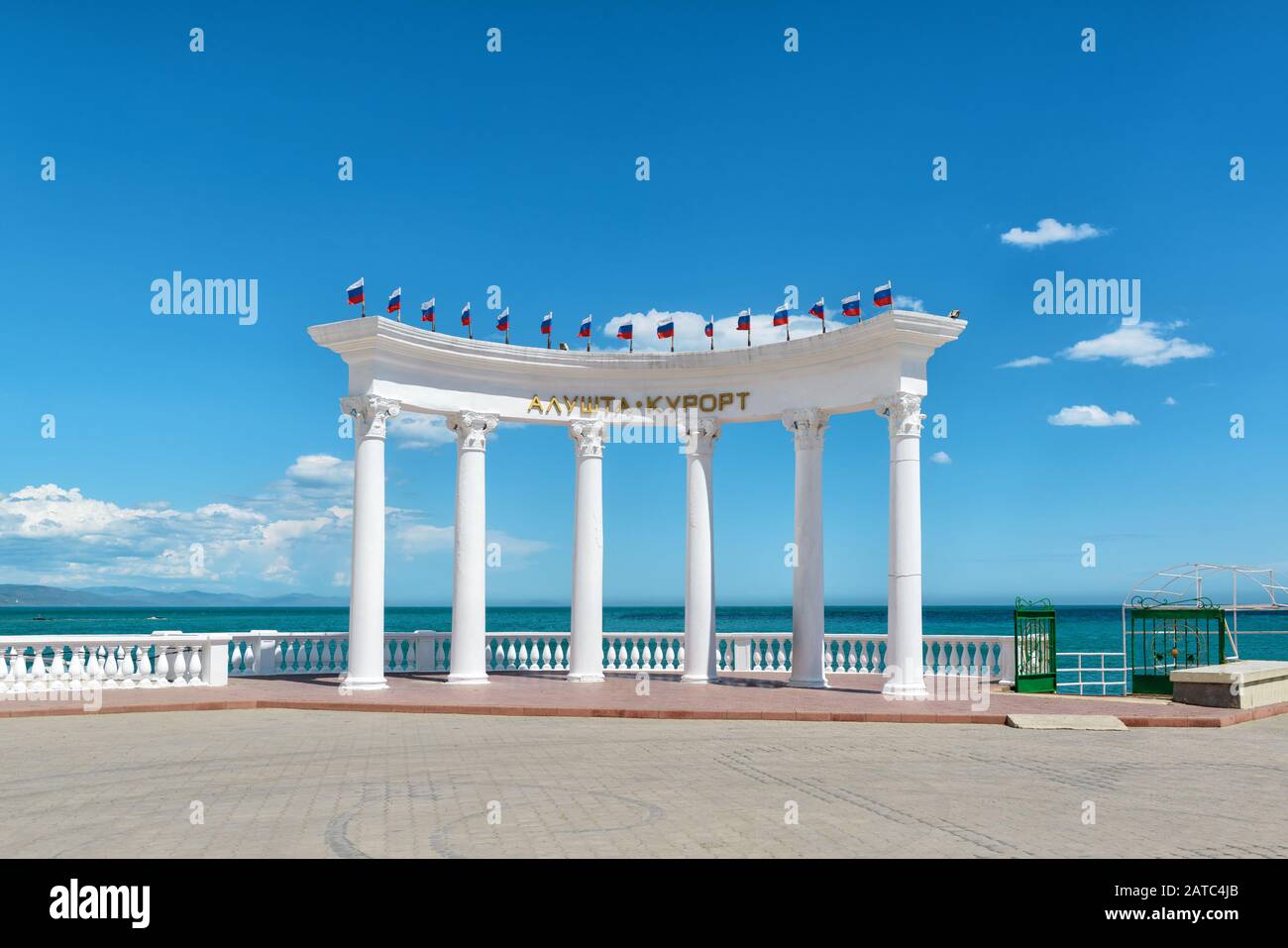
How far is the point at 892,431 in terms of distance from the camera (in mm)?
23781

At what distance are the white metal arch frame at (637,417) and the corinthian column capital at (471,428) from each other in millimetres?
37

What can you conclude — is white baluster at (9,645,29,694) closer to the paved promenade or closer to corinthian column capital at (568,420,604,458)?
the paved promenade

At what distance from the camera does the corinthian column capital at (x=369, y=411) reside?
25.0m

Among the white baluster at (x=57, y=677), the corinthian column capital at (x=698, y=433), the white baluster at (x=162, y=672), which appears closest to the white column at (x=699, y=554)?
the corinthian column capital at (x=698, y=433)

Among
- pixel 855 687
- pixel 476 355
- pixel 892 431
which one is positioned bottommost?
pixel 855 687

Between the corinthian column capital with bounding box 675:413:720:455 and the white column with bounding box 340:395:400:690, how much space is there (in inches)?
303

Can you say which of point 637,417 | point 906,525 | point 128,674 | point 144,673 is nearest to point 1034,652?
point 906,525

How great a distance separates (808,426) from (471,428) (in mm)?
8446
